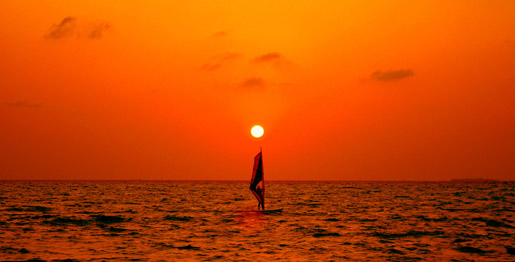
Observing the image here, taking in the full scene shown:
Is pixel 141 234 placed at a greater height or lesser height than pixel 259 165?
lesser

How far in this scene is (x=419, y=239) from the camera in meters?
32.2

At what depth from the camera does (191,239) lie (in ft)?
102

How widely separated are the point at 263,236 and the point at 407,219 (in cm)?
1800

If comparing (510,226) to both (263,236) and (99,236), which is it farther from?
(99,236)

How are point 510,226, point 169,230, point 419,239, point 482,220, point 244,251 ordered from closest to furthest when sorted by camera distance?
point 244,251
point 419,239
point 169,230
point 510,226
point 482,220

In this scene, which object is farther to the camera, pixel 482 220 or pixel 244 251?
pixel 482 220

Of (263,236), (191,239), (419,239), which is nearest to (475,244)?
(419,239)

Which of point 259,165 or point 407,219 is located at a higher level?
point 259,165

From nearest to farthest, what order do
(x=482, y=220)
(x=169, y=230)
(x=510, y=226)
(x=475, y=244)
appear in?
(x=475, y=244), (x=169, y=230), (x=510, y=226), (x=482, y=220)

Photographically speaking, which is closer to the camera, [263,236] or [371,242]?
[371,242]

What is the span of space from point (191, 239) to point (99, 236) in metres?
5.43

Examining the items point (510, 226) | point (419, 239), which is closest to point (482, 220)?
point (510, 226)

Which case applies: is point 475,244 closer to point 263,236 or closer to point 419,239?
point 419,239

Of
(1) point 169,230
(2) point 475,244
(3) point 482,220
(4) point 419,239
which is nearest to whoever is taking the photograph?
(2) point 475,244
